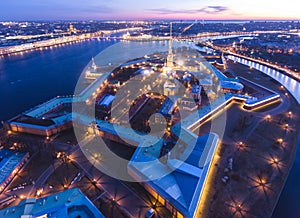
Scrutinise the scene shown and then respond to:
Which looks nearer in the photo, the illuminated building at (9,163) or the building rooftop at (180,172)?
the building rooftop at (180,172)

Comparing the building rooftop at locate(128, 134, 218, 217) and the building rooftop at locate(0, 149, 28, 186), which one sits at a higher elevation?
the building rooftop at locate(128, 134, 218, 217)

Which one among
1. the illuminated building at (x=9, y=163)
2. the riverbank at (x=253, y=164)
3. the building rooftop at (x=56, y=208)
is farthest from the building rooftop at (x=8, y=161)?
the riverbank at (x=253, y=164)

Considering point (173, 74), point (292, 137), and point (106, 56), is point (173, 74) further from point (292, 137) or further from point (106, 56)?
point (106, 56)

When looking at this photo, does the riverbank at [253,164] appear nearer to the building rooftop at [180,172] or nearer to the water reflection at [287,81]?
the building rooftop at [180,172]

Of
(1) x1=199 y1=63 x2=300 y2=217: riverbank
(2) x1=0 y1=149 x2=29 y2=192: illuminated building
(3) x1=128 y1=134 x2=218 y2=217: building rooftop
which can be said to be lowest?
(1) x1=199 y1=63 x2=300 y2=217: riverbank

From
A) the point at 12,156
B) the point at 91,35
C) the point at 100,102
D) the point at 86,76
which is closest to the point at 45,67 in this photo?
the point at 86,76

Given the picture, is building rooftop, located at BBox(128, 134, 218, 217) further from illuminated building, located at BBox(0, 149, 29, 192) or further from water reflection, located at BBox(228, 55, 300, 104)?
water reflection, located at BBox(228, 55, 300, 104)

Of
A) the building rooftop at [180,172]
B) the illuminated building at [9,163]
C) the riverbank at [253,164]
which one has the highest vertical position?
the building rooftop at [180,172]

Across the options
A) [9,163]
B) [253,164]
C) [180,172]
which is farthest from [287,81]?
[9,163]

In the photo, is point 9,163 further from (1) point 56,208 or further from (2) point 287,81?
→ (2) point 287,81

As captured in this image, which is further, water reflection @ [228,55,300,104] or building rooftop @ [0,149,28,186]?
water reflection @ [228,55,300,104]

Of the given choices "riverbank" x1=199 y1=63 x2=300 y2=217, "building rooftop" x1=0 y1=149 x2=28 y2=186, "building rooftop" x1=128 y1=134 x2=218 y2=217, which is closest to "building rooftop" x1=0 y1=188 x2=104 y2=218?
"building rooftop" x1=128 y1=134 x2=218 y2=217
